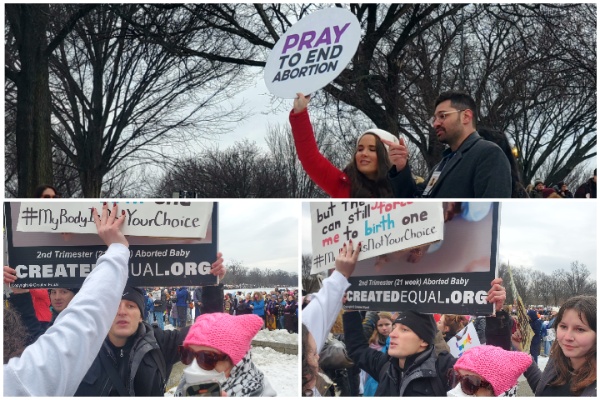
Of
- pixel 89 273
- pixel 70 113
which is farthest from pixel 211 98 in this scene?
pixel 89 273

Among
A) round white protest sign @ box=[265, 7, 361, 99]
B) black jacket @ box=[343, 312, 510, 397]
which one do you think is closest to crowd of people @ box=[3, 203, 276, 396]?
black jacket @ box=[343, 312, 510, 397]

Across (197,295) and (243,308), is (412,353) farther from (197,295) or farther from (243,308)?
(197,295)

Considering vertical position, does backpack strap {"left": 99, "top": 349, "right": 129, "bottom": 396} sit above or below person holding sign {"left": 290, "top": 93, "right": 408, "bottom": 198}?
below

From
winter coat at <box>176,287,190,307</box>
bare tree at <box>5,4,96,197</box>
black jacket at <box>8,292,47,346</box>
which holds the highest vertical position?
bare tree at <box>5,4,96,197</box>

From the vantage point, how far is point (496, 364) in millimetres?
3223

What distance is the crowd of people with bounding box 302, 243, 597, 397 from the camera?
3201mm

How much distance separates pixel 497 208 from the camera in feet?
10.6

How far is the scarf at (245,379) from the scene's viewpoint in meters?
3.24

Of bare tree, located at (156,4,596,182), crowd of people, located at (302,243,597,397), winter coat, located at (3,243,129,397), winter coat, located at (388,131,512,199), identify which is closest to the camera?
winter coat, located at (3,243,129,397)

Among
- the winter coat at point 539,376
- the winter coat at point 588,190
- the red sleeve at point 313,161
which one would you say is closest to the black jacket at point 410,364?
the winter coat at point 539,376

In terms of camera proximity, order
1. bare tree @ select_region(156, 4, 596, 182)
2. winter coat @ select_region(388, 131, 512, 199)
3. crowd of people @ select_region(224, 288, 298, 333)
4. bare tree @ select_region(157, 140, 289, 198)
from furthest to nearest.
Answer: bare tree @ select_region(157, 140, 289, 198) < bare tree @ select_region(156, 4, 596, 182) < winter coat @ select_region(388, 131, 512, 199) < crowd of people @ select_region(224, 288, 298, 333)

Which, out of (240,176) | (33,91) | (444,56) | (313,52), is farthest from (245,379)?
(240,176)

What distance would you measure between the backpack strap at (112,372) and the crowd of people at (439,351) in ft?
2.36

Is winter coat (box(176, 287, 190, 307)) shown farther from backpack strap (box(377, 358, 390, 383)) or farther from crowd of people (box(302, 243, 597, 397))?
backpack strap (box(377, 358, 390, 383))
